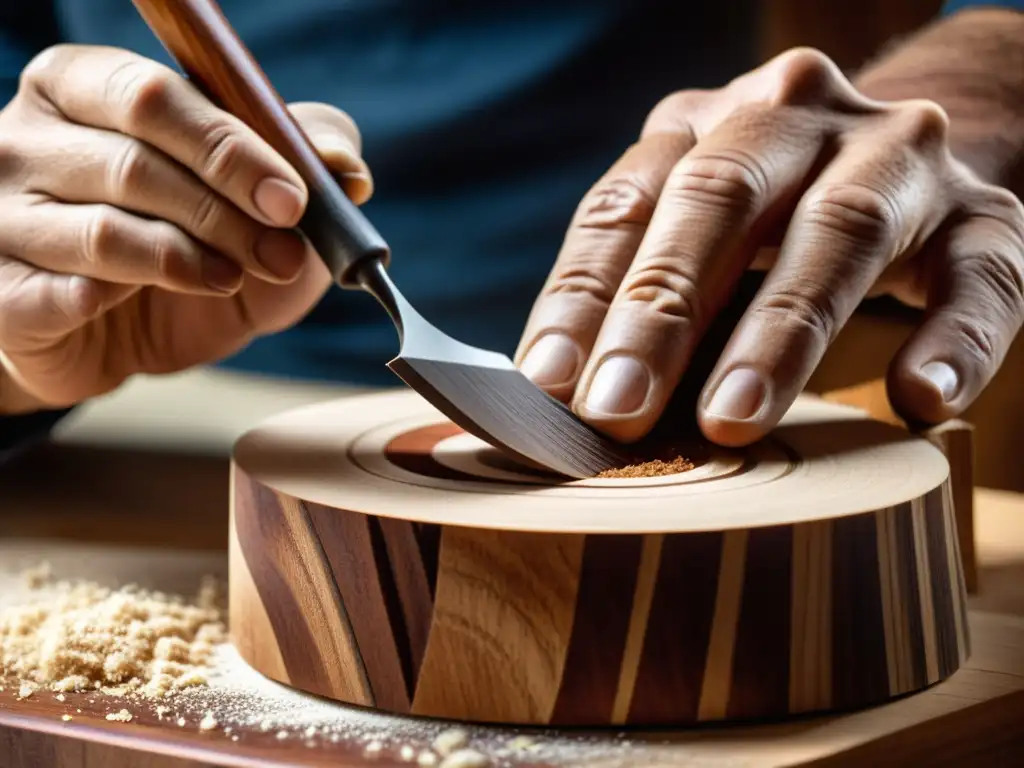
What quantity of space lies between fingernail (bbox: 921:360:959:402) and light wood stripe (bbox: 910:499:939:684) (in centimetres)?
23

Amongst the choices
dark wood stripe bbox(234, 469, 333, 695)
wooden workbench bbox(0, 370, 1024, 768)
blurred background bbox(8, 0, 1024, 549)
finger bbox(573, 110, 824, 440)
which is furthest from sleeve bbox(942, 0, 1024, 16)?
dark wood stripe bbox(234, 469, 333, 695)

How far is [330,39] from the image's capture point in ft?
5.89

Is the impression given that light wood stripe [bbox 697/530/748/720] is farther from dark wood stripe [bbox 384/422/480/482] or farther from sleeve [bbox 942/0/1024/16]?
sleeve [bbox 942/0/1024/16]

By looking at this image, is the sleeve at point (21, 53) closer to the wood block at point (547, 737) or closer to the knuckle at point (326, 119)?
the knuckle at point (326, 119)

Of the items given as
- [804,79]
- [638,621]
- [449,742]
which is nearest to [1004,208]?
[804,79]

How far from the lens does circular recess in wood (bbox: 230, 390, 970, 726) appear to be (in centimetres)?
75

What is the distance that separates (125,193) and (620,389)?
45cm

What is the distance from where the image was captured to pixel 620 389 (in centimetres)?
94

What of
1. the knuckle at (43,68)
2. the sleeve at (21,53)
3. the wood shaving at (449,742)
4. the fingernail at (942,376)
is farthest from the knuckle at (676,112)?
the sleeve at (21,53)

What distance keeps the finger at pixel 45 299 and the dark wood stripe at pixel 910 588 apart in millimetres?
702

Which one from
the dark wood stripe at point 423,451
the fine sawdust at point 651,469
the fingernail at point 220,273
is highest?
the fingernail at point 220,273

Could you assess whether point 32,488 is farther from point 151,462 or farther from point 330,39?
point 330,39

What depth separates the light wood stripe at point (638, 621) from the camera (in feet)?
2.44

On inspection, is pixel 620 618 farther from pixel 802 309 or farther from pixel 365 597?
pixel 802 309
